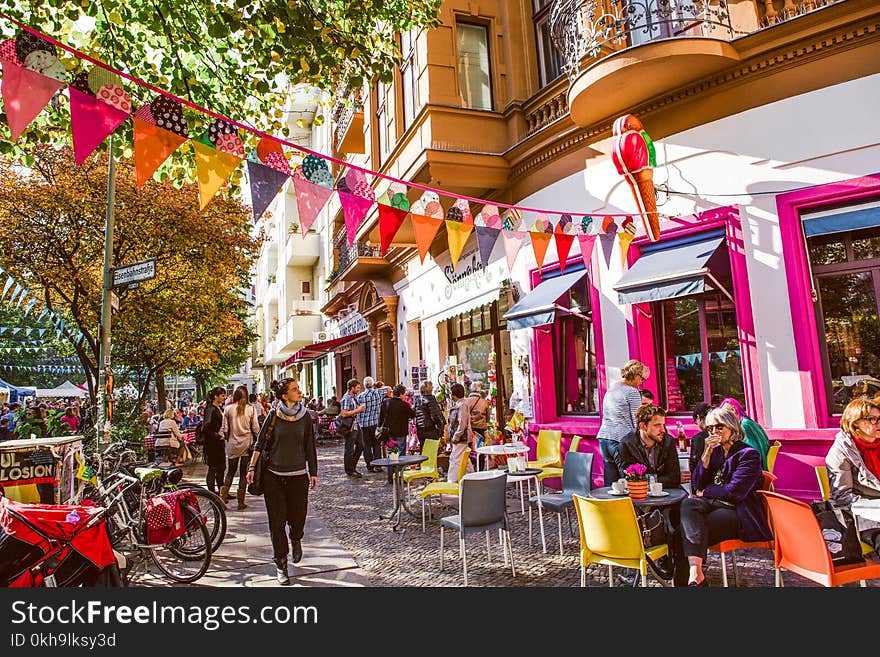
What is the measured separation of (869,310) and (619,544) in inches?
185

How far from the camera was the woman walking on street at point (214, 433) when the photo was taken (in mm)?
9094

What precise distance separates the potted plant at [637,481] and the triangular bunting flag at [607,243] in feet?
13.5

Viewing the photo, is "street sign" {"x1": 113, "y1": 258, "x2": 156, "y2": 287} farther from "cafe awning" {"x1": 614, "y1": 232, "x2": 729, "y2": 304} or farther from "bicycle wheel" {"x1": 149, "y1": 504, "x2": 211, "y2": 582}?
"cafe awning" {"x1": 614, "y1": 232, "x2": 729, "y2": 304}

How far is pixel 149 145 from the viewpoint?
433 centimetres

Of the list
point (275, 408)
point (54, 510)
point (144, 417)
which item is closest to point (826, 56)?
point (275, 408)

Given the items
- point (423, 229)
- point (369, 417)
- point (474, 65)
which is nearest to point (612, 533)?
point (423, 229)

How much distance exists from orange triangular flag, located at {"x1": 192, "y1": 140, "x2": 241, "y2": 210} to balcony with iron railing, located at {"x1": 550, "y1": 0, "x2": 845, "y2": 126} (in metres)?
5.23

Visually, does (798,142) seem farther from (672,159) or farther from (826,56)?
(672,159)

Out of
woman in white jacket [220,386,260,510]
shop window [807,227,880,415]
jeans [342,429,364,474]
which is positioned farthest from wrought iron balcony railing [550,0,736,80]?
jeans [342,429,364,474]

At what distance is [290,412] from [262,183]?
7.00 ft

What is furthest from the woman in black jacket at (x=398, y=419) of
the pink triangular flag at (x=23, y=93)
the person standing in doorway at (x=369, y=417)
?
the pink triangular flag at (x=23, y=93)

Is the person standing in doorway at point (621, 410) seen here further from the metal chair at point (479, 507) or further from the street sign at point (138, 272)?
the street sign at point (138, 272)

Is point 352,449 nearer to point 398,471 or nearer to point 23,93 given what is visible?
point 398,471

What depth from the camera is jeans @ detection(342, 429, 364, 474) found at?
11508 millimetres
